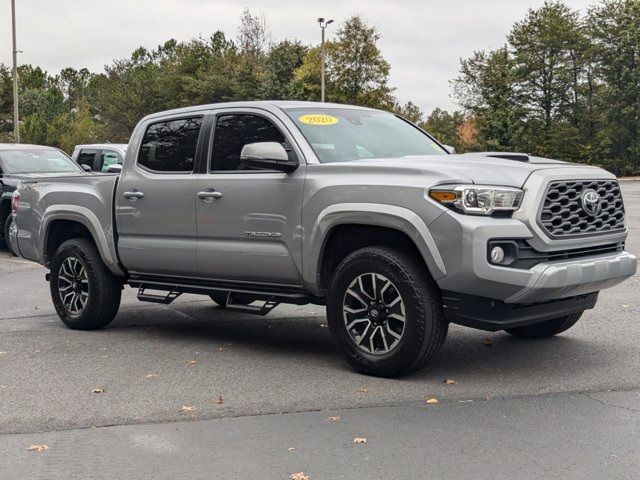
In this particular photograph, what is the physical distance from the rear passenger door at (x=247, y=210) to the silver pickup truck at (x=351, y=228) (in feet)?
0.04

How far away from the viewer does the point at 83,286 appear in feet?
26.8

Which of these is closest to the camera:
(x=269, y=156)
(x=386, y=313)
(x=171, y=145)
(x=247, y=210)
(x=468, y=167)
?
(x=468, y=167)

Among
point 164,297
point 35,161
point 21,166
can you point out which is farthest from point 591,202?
point 35,161

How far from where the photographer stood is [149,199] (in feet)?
24.3

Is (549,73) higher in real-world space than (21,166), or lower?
higher

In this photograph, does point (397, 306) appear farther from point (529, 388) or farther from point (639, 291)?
point (639, 291)

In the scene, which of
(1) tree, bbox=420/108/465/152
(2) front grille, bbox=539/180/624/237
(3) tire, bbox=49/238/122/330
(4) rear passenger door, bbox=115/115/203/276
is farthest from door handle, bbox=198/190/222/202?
(1) tree, bbox=420/108/465/152

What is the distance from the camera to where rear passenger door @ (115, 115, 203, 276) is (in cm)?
713

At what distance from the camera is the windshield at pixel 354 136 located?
6.56 metres

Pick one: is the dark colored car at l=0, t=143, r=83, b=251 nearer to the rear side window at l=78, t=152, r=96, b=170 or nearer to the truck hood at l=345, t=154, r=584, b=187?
the rear side window at l=78, t=152, r=96, b=170

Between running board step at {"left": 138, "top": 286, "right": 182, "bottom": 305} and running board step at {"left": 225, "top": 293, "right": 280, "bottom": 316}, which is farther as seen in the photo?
running board step at {"left": 138, "top": 286, "right": 182, "bottom": 305}

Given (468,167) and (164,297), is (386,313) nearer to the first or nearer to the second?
(468,167)

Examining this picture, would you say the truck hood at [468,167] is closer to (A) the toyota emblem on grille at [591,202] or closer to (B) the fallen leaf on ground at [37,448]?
(A) the toyota emblem on grille at [591,202]

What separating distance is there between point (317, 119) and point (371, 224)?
1.35 meters
